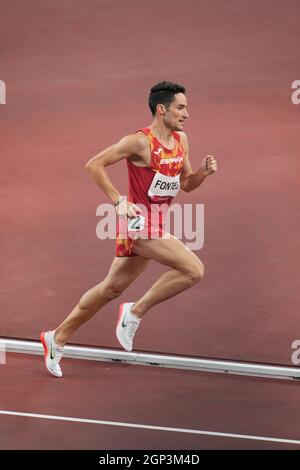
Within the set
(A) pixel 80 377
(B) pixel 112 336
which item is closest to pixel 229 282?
(B) pixel 112 336

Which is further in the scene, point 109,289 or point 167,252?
point 109,289

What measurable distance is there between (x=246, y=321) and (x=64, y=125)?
5.34 metres


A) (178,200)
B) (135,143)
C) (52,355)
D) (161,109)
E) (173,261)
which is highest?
(178,200)

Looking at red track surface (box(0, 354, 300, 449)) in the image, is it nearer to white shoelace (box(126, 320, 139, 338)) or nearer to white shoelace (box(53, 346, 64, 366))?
white shoelace (box(53, 346, 64, 366))

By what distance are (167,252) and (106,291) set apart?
652mm

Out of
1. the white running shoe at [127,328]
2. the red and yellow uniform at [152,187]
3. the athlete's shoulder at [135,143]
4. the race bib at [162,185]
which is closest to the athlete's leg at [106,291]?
the red and yellow uniform at [152,187]

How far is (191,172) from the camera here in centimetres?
1010

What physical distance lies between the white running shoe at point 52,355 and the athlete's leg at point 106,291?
0.05m

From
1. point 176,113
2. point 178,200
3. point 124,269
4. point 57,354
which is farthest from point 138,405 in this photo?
point 178,200

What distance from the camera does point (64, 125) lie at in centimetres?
1541

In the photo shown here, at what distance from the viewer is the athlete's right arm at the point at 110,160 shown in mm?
9492

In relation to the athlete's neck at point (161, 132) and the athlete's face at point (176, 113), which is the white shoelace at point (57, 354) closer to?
the athlete's neck at point (161, 132)

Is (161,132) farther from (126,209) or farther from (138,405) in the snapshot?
(138,405)

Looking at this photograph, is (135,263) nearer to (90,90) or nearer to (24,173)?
(24,173)
